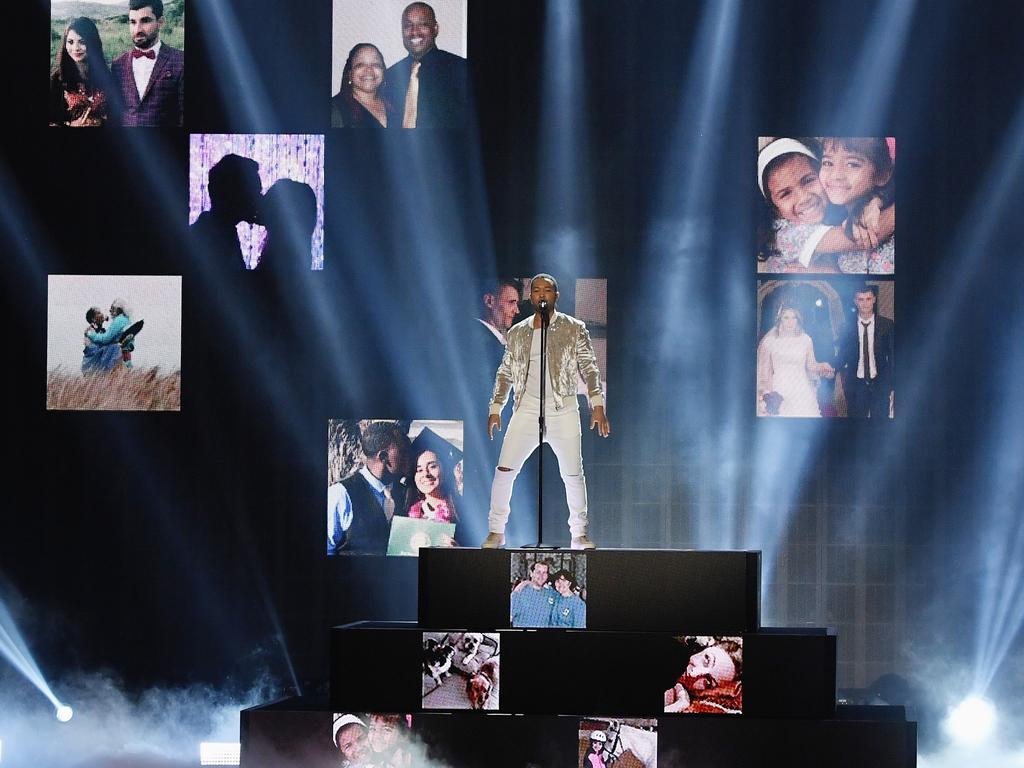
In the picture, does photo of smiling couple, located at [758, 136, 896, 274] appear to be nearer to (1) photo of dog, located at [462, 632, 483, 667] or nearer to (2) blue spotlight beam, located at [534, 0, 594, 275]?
(2) blue spotlight beam, located at [534, 0, 594, 275]

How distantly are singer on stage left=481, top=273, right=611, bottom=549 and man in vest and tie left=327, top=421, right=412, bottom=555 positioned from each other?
109 cm

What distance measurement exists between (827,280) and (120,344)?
13.6 ft

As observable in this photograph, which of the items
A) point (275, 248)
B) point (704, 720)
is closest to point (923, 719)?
point (704, 720)

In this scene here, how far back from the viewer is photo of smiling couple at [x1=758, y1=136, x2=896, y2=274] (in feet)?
25.4

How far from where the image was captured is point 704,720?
20.1 feet

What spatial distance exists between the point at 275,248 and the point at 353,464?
1356 mm

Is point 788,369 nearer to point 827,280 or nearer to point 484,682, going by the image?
point 827,280

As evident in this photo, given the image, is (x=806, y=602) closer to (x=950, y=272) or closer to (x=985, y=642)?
(x=985, y=642)

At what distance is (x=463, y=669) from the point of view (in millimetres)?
6258

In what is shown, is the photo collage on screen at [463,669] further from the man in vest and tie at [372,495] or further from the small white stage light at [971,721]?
the small white stage light at [971,721]

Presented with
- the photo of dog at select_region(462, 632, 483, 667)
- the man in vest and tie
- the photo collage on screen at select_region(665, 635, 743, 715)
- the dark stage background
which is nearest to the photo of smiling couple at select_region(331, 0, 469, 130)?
the dark stage background

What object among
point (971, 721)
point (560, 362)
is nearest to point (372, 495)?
point (560, 362)

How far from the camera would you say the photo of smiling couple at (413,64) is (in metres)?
7.93

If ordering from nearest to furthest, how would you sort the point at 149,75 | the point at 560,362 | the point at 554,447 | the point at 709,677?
the point at 709,677, the point at 560,362, the point at 554,447, the point at 149,75
